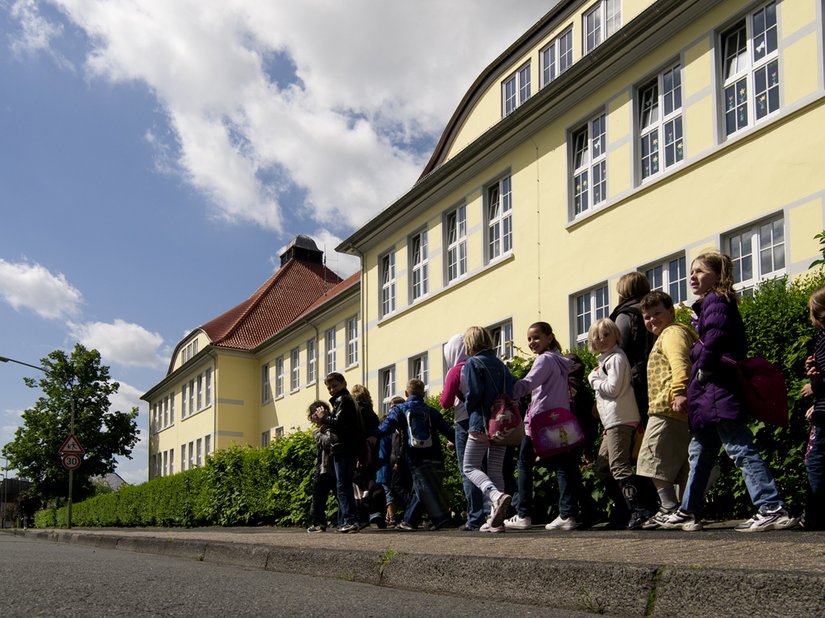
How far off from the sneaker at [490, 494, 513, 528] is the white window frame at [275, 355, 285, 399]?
35024 mm

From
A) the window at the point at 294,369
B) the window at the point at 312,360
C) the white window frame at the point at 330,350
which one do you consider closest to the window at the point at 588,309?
the white window frame at the point at 330,350

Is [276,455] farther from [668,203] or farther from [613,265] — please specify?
[668,203]

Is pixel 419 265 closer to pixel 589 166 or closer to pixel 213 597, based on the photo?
pixel 589 166

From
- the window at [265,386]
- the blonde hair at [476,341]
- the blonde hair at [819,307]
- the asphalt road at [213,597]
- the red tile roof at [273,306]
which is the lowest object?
the asphalt road at [213,597]

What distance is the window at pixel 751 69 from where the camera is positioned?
49.7ft

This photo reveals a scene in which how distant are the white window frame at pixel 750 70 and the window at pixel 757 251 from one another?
5.29 feet

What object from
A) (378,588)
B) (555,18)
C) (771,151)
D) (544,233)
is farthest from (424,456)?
(555,18)

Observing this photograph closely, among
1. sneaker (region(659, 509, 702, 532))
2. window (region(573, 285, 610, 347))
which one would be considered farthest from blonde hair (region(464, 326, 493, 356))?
window (region(573, 285, 610, 347))

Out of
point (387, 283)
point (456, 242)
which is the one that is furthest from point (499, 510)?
point (387, 283)

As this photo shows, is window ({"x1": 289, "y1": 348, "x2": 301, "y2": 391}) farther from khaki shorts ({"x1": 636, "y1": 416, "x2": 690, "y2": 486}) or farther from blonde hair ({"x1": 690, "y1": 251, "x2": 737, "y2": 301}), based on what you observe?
blonde hair ({"x1": 690, "y1": 251, "x2": 737, "y2": 301})

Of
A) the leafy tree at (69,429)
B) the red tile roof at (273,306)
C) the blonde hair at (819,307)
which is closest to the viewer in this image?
the blonde hair at (819,307)

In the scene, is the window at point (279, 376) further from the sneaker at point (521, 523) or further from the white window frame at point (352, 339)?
the sneaker at point (521, 523)

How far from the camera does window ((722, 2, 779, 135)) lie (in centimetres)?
1514

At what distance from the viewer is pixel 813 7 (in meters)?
14.3
